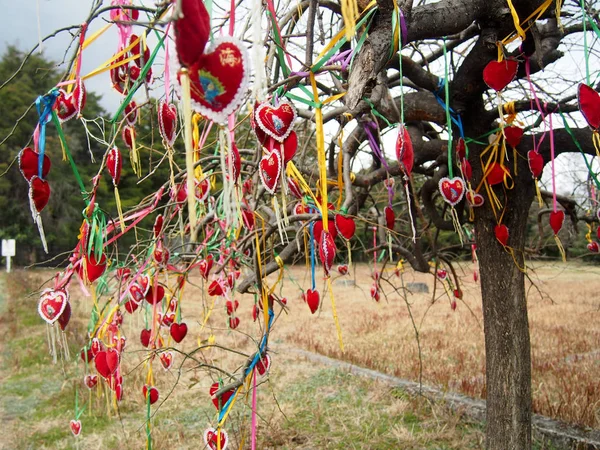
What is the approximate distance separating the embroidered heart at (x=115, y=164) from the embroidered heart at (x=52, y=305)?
0.29 m

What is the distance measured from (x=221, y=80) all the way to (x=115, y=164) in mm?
489

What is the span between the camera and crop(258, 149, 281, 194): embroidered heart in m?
0.70

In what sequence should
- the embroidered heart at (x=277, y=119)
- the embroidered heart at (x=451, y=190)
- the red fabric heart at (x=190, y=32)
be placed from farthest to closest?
the embroidered heart at (x=451, y=190), the embroidered heart at (x=277, y=119), the red fabric heart at (x=190, y=32)

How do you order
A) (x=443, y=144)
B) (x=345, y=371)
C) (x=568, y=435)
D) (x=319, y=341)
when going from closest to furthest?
(x=443, y=144), (x=568, y=435), (x=345, y=371), (x=319, y=341)

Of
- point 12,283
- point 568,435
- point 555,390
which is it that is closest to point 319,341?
point 555,390

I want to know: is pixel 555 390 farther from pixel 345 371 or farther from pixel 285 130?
Result: pixel 285 130

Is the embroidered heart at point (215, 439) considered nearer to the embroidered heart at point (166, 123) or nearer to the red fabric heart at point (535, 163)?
the embroidered heart at point (166, 123)

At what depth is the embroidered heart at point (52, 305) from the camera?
3.21 ft

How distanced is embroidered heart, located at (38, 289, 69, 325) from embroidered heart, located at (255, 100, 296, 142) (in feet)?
2.00

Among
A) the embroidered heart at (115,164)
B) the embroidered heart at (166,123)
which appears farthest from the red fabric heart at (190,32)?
the embroidered heart at (115,164)

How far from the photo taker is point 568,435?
7.73 ft

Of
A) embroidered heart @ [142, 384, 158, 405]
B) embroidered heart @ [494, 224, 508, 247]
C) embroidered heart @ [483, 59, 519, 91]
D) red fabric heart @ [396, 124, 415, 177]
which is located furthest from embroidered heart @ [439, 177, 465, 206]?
embroidered heart @ [142, 384, 158, 405]

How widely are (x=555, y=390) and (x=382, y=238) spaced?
1.58 metres

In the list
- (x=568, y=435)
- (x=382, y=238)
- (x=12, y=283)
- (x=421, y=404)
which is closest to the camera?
(x=568, y=435)
